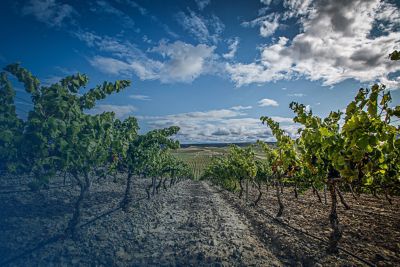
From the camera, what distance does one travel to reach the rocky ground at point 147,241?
8414 millimetres

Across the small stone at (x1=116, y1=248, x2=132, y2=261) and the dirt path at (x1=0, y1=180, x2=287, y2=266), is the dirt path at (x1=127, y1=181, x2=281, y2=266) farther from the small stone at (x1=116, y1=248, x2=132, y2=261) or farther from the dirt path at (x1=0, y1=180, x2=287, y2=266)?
the small stone at (x1=116, y1=248, x2=132, y2=261)

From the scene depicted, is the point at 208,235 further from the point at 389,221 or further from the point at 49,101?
the point at 389,221

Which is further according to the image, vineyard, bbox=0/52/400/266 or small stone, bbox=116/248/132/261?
small stone, bbox=116/248/132/261

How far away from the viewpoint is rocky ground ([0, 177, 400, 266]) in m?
8.41

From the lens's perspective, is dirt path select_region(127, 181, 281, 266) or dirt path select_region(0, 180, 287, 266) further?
dirt path select_region(127, 181, 281, 266)

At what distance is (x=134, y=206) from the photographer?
61.6ft

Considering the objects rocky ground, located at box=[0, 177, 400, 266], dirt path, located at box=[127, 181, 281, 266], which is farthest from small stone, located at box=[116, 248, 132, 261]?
dirt path, located at box=[127, 181, 281, 266]

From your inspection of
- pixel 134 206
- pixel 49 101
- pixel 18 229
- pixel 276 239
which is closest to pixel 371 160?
pixel 276 239

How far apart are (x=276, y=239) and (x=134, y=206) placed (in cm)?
1195

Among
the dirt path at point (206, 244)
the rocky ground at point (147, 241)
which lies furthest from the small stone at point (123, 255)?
the dirt path at point (206, 244)

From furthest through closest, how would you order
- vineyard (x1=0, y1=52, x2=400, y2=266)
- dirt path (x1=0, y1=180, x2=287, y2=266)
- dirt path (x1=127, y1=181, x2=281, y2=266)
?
1. dirt path (x1=127, y1=181, x2=281, y2=266)
2. dirt path (x1=0, y1=180, x2=287, y2=266)
3. vineyard (x1=0, y1=52, x2=400, y2=266)

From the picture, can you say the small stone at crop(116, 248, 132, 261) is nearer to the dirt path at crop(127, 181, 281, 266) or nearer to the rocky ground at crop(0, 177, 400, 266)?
the rocky ground at crop(0, 177, 400, 266)

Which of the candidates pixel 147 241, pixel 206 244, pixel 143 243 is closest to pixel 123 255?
pixel 143 243

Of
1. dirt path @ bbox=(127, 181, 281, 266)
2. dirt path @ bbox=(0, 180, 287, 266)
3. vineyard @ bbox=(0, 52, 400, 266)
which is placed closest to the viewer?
vineyard @ bbox=(0, 52, 400, 266)
